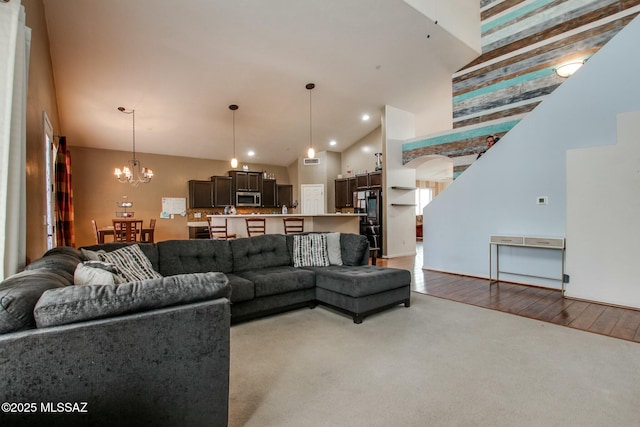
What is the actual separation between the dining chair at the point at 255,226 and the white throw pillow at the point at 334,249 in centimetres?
238

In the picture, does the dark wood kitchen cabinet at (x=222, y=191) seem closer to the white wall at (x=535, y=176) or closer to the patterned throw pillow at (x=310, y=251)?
the patterned throw pillow at (x=310, y=251)

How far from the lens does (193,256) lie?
3.37m

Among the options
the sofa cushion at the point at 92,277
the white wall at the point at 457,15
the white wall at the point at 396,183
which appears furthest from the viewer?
the white wall at the point at 396,183

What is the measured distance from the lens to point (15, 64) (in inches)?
75.5

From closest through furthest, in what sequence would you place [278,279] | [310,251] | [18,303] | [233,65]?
[18,303]
[278,279]
[310,251]
[233,65]

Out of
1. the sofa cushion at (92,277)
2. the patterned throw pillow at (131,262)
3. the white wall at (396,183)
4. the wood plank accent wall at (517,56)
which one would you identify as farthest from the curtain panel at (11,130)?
the white wall at (396,183)

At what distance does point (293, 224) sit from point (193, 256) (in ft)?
10.1

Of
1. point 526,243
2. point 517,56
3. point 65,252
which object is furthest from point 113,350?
point 517,56

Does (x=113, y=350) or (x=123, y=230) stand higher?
(x=123, y=230)

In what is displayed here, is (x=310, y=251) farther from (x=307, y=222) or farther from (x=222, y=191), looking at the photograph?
(x=222, y=191)

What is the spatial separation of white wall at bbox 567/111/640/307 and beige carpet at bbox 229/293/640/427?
53.0 inches

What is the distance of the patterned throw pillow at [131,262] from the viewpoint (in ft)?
8.39

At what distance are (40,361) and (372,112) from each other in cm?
769

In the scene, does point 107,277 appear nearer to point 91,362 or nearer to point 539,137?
point 91,362
